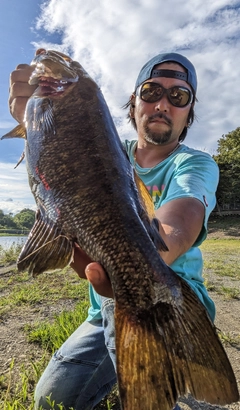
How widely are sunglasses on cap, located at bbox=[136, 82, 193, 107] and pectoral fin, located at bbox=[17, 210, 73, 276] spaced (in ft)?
7.19

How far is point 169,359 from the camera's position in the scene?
136 centimetres

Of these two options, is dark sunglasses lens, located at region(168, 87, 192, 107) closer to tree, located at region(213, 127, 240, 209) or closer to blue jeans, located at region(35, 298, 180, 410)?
blue jeans, located at region(35, 298, 180, 410)

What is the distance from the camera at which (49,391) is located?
290 centimetres

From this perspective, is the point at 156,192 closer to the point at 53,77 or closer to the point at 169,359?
the point at 53,77

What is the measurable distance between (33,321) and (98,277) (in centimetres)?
370

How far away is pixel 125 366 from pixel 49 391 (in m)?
2.01

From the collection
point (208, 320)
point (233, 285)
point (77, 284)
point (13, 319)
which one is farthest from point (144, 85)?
point (233, 285)

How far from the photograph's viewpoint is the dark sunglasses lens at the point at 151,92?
3.33 meters

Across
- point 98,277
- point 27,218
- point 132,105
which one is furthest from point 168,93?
point 27,218

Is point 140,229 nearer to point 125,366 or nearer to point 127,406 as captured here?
point 125,366

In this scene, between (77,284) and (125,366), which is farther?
(77,284)

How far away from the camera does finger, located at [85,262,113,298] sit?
4.93ft

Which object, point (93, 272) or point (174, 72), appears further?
point (174, 72)

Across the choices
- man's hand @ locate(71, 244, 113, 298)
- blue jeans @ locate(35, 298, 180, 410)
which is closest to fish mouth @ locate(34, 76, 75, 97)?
man's hand @ locate(71, 244, 113, 298)
